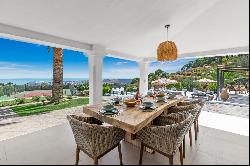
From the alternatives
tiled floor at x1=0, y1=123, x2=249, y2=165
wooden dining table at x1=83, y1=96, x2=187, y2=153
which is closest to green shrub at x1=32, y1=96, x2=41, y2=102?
tiled floor at x1=0, y1=123, x2=249, y2=165

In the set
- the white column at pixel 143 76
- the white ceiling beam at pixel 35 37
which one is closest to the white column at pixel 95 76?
the white ceiling beam at pixel 35 37

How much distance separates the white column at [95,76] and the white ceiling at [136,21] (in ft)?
1.29

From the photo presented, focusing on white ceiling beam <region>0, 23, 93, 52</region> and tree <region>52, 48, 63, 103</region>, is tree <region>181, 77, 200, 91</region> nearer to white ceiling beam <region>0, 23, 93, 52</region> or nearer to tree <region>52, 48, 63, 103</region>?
white ceiling beam <region>0, 23, 93, 52</region>

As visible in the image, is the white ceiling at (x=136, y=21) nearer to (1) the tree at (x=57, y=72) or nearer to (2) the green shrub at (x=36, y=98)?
(1) the tree at (x=57, y=72)

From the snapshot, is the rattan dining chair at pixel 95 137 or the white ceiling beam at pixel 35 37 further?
the white ceiling beam at pixel 35 37

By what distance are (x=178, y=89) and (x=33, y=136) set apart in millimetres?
6541

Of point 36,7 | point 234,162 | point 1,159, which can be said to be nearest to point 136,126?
point 234,162

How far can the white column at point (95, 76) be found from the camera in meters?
4.82

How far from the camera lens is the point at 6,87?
582 centimetres

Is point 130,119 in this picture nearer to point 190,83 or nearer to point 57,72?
point 190,83

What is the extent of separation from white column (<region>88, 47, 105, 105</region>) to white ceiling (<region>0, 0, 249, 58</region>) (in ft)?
1.29

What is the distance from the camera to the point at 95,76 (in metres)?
4.84

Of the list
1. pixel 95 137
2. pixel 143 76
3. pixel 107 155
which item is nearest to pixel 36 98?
pixel 143 76

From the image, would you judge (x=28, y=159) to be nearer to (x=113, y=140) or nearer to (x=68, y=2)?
(x=113, y=140)
